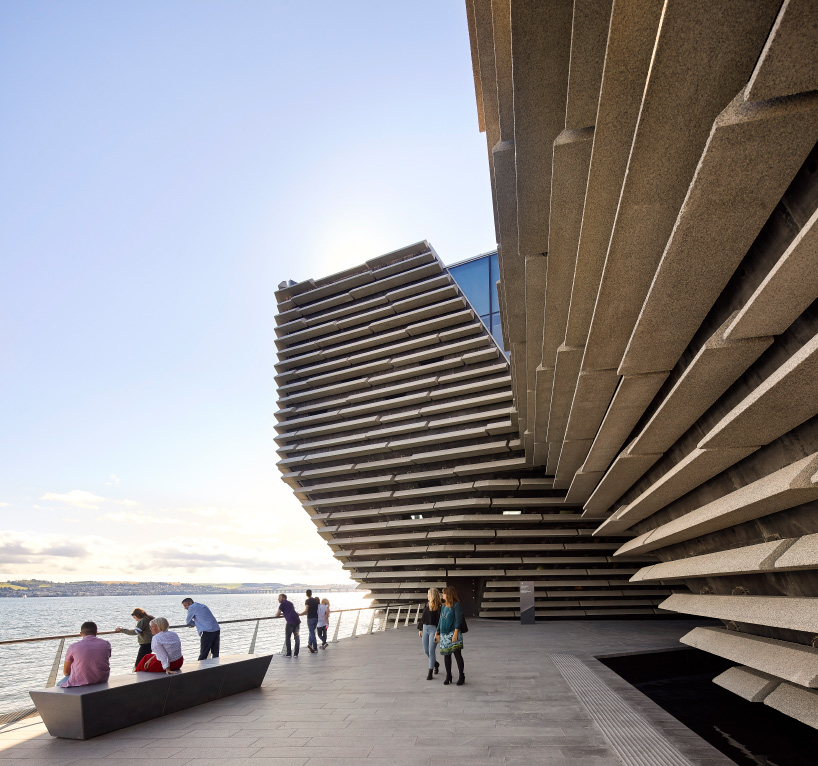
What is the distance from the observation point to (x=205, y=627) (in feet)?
32.9

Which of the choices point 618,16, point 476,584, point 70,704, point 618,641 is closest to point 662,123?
point 618,16

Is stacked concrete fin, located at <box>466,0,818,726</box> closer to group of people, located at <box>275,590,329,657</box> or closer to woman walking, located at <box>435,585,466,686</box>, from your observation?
woman walking, located at <box>435,585,466,686</box>

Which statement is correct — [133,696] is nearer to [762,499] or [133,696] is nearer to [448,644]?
[448,644]

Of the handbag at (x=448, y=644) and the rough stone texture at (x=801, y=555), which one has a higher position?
Answer: the rough stone texture at (x=801, y=555)

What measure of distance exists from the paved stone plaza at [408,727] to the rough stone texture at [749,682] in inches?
54.4

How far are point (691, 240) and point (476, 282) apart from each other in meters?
19.1

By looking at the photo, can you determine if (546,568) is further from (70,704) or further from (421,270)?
(70,704)

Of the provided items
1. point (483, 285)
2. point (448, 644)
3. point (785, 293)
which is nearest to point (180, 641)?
point (448, 644)

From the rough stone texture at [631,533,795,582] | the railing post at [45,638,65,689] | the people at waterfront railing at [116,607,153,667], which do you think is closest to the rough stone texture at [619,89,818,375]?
the rough stone texture at [631,533,795,582]

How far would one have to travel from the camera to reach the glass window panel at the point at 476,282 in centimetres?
2156

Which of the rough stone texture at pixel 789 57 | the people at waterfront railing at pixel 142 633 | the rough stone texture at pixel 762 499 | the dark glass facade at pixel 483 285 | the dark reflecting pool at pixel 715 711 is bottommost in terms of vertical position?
the dark reflecting pool at pixel 715 711

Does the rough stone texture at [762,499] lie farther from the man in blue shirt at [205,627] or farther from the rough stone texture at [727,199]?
the man in blue shirt at [205,627]

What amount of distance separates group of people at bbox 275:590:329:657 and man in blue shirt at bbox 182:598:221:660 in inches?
76.5

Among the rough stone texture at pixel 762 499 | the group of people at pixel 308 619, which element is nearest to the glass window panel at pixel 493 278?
the group of people at pixel 308 619
